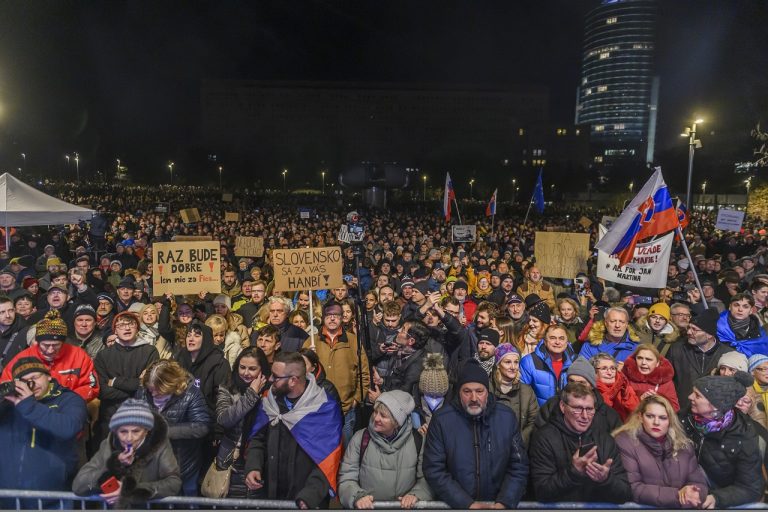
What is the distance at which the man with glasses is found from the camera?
9.12 feet

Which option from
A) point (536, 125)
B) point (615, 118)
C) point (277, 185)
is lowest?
point (277, 185)

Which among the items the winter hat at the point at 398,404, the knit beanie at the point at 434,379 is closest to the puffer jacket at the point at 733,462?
the knit beanie at the point at 434,379

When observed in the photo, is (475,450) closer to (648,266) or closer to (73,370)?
(73,370)

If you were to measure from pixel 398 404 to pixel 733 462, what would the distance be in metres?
1.87

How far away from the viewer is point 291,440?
3.13 meters

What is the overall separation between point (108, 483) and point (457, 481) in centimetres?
179

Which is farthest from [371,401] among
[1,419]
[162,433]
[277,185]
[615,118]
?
[615,118]

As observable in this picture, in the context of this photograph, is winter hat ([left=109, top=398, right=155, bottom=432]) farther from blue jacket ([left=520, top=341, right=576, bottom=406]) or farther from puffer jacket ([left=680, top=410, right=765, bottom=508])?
puffer jacket ([left=680, top=410, right=765, bottom=508])

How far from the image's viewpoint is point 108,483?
2617mm

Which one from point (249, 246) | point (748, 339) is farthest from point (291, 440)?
point (249, 246)

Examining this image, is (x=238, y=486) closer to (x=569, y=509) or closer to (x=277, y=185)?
(x=569, y=509)

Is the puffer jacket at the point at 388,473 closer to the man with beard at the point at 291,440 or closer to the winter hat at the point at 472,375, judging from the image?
the man with beard at the point at 291,440

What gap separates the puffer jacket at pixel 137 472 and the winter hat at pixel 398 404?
45.5 inches

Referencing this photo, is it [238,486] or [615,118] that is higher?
[615,118]
